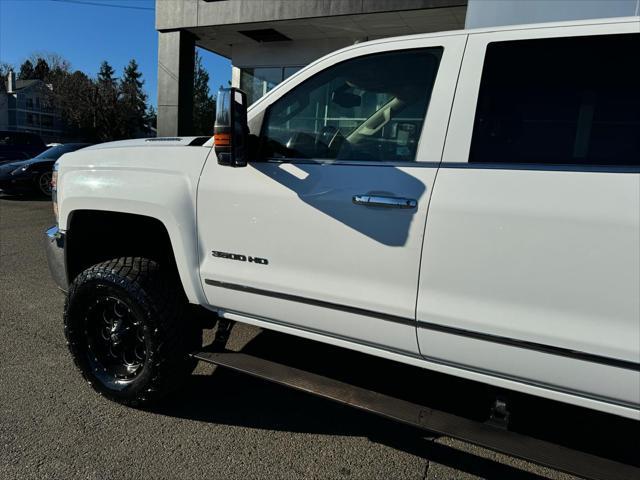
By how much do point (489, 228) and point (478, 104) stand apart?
53cm

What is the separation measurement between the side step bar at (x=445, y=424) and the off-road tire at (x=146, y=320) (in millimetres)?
195

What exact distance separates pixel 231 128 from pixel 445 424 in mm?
1558

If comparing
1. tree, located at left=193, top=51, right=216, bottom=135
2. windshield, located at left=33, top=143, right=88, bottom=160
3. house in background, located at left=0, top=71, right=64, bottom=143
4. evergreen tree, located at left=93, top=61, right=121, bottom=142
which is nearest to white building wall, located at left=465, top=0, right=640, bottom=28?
windshield, located at left=33, top=143, right=88, bottom=160

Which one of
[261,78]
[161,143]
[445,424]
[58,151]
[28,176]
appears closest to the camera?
[445,424]

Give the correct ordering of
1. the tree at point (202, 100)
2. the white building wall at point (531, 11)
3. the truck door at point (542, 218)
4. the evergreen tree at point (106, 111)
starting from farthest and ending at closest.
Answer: the evergreen tree at point (106, 111) < the tree at point (202, 100) < the white building wall at point (531, 11) < the truck door at point (542, 218)

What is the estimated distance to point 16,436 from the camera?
2.57 meters

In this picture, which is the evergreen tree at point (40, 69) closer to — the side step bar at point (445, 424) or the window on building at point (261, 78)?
the window on building at point (261, 78)

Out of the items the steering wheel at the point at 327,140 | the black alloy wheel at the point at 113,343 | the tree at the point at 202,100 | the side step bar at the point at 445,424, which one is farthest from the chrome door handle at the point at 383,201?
the tree at the point at 202,100

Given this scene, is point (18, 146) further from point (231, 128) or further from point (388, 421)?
point (388, 421)

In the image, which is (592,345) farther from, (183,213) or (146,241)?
(146,241)

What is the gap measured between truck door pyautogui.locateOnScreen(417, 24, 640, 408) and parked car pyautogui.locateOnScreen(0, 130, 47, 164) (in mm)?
15978

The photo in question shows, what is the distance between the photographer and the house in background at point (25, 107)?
200ft

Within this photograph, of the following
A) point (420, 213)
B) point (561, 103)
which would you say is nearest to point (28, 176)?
point (420, 213)

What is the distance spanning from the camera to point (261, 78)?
50.4ft
